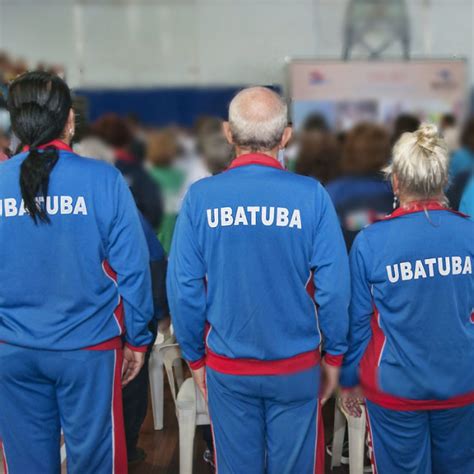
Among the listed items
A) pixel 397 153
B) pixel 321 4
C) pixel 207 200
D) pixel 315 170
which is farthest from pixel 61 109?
pixel 321 4

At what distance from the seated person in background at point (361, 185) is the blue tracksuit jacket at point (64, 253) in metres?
A: 1.01

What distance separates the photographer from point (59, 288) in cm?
165

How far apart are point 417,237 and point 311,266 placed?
258 millimetres

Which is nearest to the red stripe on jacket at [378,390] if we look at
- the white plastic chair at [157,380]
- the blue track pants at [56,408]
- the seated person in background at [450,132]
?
the blue track pants at [56,408]

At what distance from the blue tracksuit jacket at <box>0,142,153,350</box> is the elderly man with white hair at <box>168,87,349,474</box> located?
0.56 ft

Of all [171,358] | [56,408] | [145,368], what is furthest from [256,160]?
[171,358]

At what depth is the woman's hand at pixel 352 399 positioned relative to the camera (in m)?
1.81

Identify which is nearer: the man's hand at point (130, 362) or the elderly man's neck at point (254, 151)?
the elderly man's neck at point (254, 151)

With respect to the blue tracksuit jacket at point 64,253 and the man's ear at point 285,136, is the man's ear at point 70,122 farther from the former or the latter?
the man's ear at point 285,136

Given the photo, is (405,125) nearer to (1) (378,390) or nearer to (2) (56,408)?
(1) (378,390)

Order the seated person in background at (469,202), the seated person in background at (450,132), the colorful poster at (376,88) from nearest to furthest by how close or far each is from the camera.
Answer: the seated person in background at (469,202)
the seated person in background at (450,132)
the colorful poster at (376,88)

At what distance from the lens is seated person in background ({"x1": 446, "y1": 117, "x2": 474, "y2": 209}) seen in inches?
119

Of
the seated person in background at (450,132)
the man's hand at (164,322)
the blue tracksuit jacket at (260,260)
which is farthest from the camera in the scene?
the seated person in background at (450,132)

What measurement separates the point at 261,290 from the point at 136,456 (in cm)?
139
